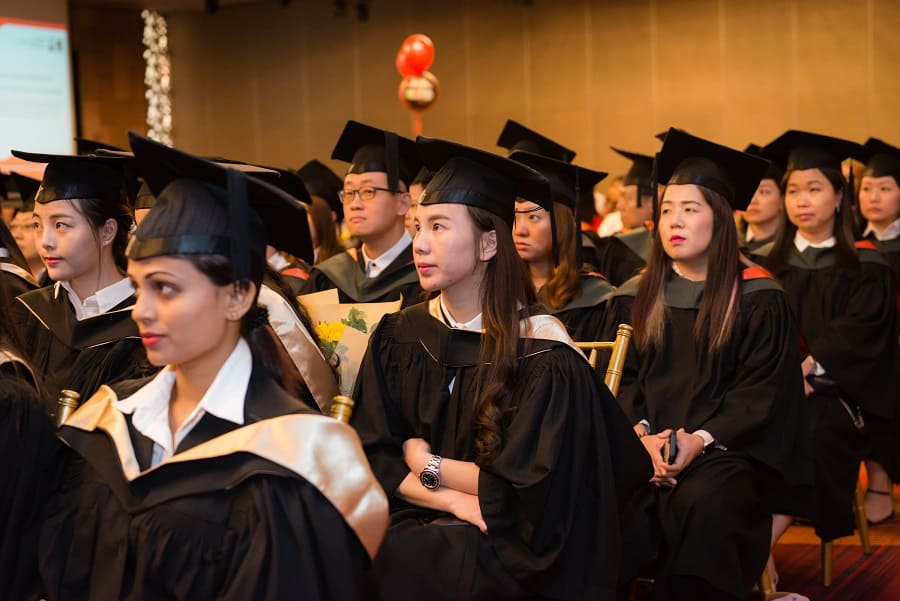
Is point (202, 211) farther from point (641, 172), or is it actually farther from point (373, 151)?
point (641, 172)

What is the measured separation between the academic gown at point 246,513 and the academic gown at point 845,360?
3047 mm

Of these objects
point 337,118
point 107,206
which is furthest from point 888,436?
point 337,118

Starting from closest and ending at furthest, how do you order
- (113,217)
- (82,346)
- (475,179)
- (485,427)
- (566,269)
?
(485,427), (475,179), (82,346), (113,217), (566,269)

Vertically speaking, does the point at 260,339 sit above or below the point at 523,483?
above

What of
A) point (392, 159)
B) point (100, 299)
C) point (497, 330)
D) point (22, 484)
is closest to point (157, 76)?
point (392, 159)

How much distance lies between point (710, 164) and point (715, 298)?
1.78 ft

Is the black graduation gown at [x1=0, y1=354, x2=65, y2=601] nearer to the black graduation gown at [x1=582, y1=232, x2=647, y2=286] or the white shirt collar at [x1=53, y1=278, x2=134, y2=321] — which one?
the white shirt collar at [x1=53, y1=278, x2=134, y2=321]

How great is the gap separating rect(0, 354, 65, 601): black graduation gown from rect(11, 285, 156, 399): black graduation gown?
0.86 meters

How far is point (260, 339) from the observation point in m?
2.53

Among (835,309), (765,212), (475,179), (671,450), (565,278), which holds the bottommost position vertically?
(671,450)

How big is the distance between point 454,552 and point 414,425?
1.59 feet

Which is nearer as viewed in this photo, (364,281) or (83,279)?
(83,279)

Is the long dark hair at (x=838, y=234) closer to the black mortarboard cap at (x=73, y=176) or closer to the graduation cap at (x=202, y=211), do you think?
the black mortarboard cap at (x=73, y=176)

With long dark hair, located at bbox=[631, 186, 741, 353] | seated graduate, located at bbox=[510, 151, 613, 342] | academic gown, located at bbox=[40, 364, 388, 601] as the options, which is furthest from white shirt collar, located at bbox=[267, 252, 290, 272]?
academic gown, located at bbox=[40, 364, 388, 601]
